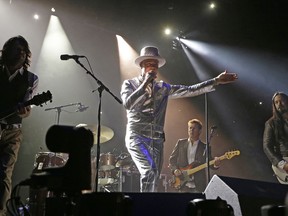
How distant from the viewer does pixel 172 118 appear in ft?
35.6

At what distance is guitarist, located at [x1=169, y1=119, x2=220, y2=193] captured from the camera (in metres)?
7.31

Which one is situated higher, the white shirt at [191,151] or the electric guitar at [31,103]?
the electric guitar at [31,103]

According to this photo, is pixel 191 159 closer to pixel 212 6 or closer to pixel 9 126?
pixel 9 126

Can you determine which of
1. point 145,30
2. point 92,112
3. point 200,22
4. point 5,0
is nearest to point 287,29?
point 200,22

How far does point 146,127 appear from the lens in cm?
512

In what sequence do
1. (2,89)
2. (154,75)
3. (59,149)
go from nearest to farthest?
1. (59,149)
2. (2,89)
3. (154,75)

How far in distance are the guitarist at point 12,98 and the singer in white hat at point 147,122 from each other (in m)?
1.47

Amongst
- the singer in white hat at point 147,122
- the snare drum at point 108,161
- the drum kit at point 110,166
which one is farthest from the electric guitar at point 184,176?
the singer in white hat at point 147,122

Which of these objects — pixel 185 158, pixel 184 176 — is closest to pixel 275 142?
pixel 185 158

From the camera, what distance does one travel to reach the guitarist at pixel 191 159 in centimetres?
731

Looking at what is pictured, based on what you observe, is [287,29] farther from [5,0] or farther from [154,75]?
[5,0]

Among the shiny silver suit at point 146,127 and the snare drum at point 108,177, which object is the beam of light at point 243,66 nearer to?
the snare drum at point 108,177

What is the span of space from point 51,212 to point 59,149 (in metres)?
0.71

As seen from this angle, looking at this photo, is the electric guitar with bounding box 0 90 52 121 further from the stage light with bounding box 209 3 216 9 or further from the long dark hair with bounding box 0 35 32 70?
the stage light with bounding box 209 3 216 9
